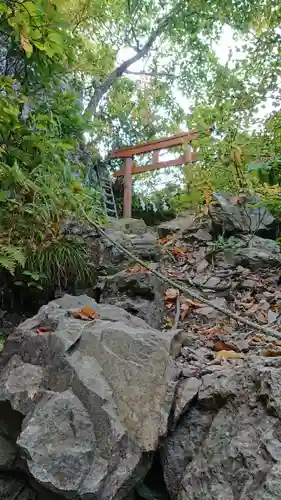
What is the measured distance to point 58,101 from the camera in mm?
2709

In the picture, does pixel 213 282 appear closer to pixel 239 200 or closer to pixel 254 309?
pixel 254 309

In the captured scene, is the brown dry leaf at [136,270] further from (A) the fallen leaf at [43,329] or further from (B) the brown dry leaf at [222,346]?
(A) the fallen leaf at [43,329]

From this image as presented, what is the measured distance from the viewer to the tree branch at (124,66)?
827 centimetres

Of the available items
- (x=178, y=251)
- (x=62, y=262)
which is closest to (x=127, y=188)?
(x=178, y=251)

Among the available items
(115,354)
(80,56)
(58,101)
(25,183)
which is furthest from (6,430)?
(80,56)

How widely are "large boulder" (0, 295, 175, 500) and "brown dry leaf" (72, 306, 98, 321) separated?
8 centimetres

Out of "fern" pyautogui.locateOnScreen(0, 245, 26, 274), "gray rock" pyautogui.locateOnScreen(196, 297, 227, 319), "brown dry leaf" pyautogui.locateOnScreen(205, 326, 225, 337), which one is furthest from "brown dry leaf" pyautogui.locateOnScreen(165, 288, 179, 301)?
"fern" pyautogui.locateOnScreen(0, 245, 26, 274)

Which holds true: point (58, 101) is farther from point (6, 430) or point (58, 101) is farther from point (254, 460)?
point (254, 460)

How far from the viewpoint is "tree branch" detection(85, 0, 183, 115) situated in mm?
8275

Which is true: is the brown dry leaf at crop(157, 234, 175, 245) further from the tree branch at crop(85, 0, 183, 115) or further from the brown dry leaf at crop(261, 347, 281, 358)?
the tree branch at crop(85, 0, 183, 115)

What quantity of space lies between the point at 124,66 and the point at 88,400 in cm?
846

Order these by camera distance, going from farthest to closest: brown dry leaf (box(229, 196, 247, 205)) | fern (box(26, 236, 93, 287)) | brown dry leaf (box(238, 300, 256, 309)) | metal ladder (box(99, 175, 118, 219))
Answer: metal ladder (box(99, 175, 118, 219))
brown dry leaf (box(229, 196, 247, 205))
brown dry leaf (box(238, 300, 256, 309))
fern (box(26, 236, 93, 287))

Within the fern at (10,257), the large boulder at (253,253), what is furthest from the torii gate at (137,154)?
the fern at (10,257)

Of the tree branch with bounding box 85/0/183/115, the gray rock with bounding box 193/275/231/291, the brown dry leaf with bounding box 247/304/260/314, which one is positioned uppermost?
the tree branch with bounding box 85/0/183/115
